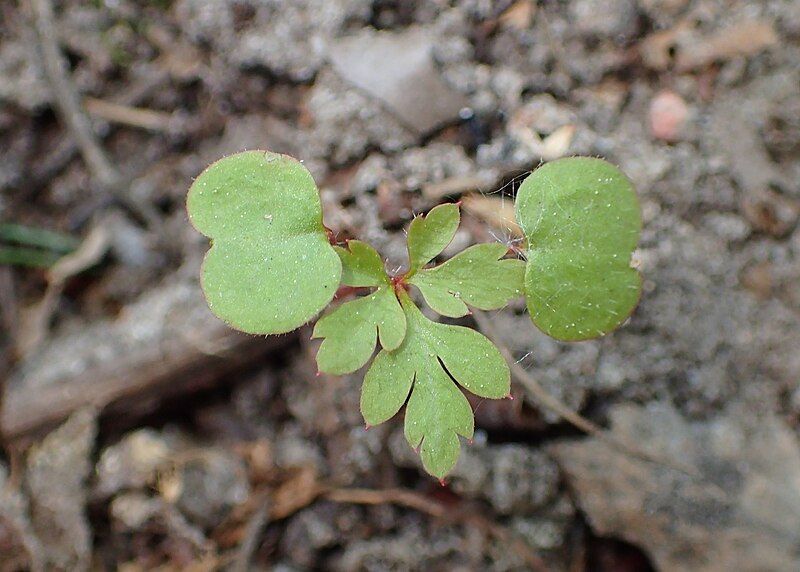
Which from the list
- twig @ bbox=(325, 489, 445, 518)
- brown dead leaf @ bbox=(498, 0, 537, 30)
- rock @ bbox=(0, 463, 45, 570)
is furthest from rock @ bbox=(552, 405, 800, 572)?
rock @ bbox=(0, 463, 45, 570)

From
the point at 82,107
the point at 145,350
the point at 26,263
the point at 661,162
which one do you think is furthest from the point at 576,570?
the point at 82,107

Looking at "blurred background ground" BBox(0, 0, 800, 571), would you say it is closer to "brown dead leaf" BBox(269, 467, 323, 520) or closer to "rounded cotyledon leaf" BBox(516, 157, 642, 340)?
"brown dead leaf" BBox(269, 467, 323, 520)

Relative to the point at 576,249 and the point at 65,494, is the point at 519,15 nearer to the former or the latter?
the point at 576,249

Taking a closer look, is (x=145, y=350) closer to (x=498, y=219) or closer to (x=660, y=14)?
(x=498, y=219)

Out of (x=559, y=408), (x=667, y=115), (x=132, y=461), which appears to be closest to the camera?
(x=559, y=408)

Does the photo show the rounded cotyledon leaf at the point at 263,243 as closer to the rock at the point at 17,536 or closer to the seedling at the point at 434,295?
the seedling at the point at 434,295

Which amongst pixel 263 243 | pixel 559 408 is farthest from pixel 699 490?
pixel 263 243
